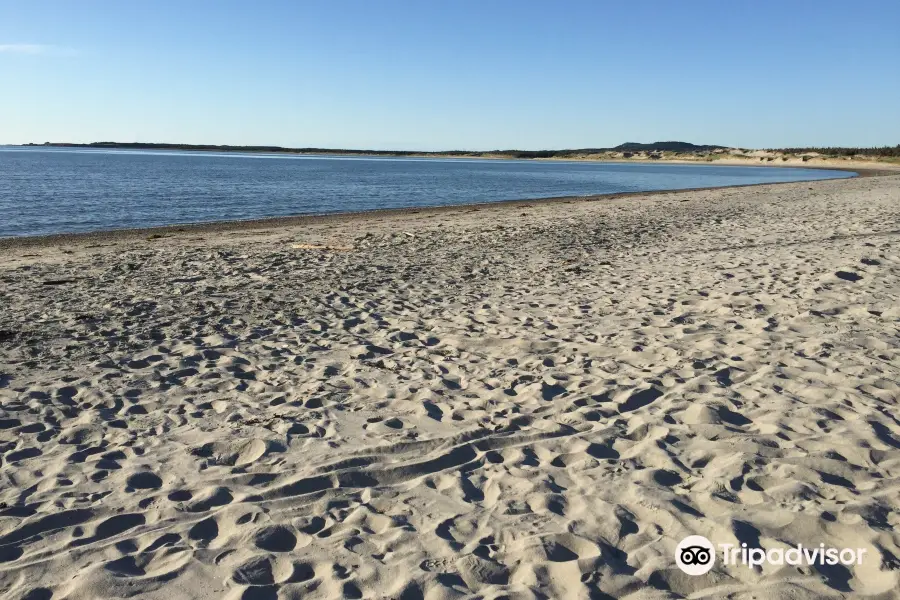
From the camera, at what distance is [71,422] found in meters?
5.07

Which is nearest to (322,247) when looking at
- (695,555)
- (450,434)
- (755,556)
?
(450,434)

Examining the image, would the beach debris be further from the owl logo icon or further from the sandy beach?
the owl logo icon

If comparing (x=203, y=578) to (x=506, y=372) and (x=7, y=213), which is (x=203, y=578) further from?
(x=7, y=213)

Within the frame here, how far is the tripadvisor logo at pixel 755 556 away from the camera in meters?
3.29

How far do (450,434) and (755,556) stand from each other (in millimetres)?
2106

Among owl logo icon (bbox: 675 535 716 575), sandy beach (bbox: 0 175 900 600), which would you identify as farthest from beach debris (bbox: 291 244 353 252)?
owl logo icon (bbox: 675 535 716 575)

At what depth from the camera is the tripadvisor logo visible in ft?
10.8

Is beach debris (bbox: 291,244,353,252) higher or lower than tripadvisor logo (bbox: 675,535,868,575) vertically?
lower

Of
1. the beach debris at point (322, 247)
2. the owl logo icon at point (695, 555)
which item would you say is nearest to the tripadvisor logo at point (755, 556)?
the owl logo icon at point (695, 555)

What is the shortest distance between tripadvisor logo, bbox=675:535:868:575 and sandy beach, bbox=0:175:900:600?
59 mm

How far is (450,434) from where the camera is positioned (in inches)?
189

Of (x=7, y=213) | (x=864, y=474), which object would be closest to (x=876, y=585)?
(x=864, y=474)

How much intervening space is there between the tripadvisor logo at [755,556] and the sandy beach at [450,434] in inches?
2.3

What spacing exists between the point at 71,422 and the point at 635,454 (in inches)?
160
